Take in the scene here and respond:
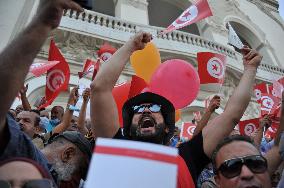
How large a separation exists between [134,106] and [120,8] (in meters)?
9.50

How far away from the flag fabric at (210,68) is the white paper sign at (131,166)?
4.30 metres

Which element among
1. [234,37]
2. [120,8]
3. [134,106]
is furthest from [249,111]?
[134,106]

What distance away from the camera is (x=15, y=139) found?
1526 mm

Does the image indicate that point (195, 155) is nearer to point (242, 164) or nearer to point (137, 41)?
point (242, 164)

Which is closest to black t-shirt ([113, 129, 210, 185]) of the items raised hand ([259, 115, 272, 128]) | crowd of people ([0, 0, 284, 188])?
crowd of people ([0, 0, 284, 188])

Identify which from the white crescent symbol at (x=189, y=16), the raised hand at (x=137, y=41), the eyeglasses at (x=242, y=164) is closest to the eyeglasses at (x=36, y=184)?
the eyeglasses at (x=242, y=164)

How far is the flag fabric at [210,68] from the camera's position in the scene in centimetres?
509

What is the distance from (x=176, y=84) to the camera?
350 centimetres

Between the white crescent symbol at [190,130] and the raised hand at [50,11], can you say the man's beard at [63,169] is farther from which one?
the white crescent symbol at [190,130]

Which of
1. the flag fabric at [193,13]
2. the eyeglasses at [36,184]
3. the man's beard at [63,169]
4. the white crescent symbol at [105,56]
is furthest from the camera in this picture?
the white crescent symbol at [105,56]

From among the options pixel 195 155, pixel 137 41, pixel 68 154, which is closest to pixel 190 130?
pixel 137 41

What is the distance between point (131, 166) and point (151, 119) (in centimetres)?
150

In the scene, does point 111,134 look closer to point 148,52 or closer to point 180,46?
point 148,52

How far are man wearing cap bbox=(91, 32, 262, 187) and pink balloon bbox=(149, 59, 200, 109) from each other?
0.91 metres
